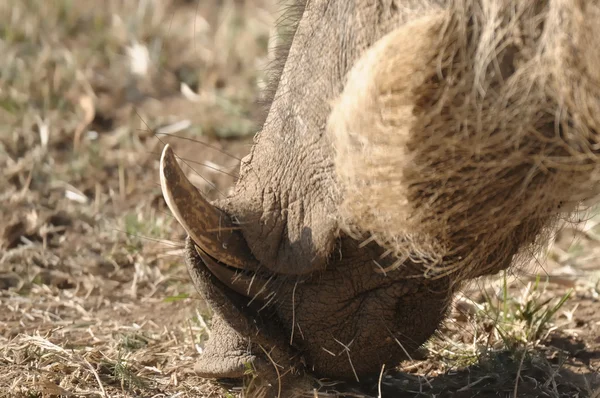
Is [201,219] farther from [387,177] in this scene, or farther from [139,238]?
[139,238]

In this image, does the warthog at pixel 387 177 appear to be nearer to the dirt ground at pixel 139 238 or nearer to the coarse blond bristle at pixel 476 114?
the coarse blond bristle at pixel 476 114

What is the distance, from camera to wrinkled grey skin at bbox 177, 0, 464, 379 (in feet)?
7.14

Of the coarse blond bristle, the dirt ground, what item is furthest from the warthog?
the dirt ground

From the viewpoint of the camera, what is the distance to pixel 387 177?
6.58 feet

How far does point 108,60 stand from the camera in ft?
16.6

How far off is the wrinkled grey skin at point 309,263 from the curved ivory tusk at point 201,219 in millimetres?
29

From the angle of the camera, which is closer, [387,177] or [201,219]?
[387,177]

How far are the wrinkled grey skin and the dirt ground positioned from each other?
140mm

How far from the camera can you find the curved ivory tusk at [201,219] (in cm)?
210

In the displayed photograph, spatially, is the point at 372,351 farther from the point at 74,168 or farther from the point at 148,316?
the point at 74,168

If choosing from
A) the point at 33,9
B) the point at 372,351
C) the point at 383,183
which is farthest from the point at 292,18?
the point at 33,9

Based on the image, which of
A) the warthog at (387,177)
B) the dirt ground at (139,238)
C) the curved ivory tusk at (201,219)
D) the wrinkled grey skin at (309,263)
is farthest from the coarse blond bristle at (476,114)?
the dirt ground at (139,238)

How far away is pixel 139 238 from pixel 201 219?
1399 mm

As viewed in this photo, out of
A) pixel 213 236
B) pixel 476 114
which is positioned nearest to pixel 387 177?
pixel 476 114
